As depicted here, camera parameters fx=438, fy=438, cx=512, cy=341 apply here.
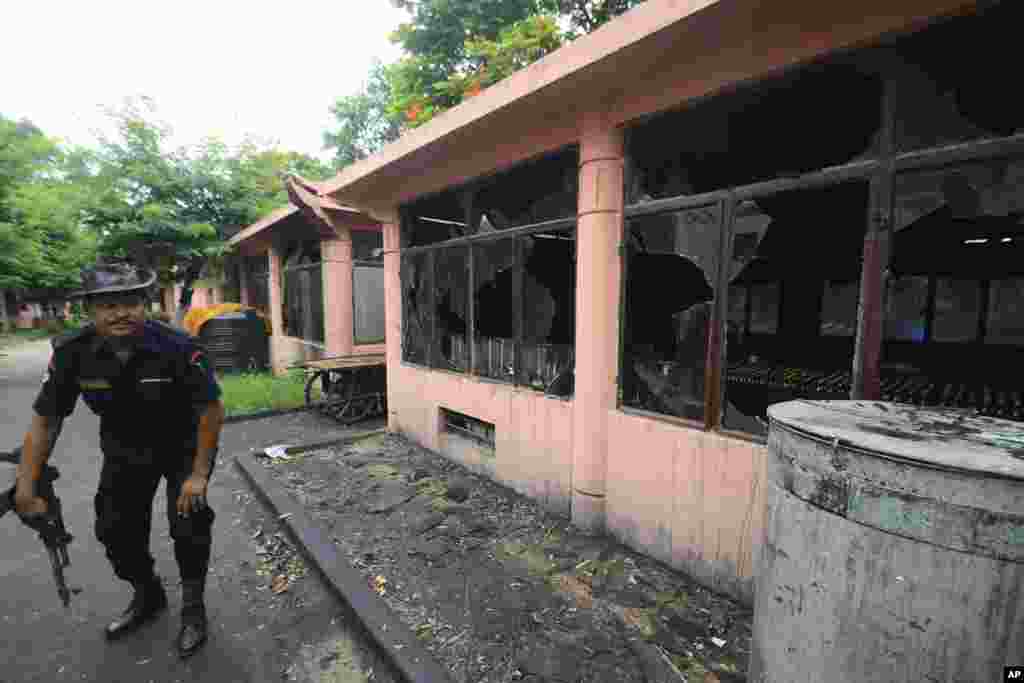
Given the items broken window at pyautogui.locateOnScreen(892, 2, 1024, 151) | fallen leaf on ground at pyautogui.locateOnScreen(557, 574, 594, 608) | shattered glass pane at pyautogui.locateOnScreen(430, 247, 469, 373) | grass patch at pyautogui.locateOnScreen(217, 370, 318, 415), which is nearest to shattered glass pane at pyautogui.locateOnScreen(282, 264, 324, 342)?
grass patch at pyautogui.locateOnScreen(217, 370, 318, 415)

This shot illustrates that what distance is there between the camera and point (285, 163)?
56.6 ft

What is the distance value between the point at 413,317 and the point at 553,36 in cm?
793

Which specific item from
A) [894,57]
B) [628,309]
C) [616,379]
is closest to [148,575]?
[616,379]

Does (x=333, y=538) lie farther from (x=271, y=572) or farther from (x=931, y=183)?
(x=931, y=183)

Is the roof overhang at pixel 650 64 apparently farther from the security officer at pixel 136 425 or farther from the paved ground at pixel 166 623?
the paved ground at pixel 166 623

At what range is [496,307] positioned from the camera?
4.67 m

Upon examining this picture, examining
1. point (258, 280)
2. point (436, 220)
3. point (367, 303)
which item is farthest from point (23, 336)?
point (436, 220)

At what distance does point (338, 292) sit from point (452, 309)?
451cm

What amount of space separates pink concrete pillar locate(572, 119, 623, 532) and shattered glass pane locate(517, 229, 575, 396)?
490 mm

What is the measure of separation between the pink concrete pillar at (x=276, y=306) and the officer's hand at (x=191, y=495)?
30.0 feet

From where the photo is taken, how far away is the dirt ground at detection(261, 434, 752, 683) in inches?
91.5

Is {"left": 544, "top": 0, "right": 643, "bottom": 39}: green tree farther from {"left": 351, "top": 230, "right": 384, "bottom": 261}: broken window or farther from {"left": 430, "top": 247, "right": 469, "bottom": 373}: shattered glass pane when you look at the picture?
{"left": 430, "top": 247, "right": 469, "bottom": 373}: shattered glass pane

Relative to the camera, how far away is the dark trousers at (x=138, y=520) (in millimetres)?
2494

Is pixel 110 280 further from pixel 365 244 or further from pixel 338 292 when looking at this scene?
pixel 365 244
